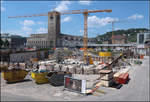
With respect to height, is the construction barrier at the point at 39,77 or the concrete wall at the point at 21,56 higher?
the concrete wall at the point at 21,56

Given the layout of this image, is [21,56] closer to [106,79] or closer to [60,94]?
[60,94]

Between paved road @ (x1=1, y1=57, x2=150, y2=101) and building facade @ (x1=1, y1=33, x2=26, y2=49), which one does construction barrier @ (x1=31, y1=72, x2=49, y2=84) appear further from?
building facade @ (x1=1, y1=33, x2=26, y2=49)

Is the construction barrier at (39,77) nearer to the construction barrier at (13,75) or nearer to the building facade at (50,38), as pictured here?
the construction barrier at (13,75)

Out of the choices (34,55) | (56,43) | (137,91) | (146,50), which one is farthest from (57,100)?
(56,43)

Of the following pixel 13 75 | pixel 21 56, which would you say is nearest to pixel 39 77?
pixel 13 75

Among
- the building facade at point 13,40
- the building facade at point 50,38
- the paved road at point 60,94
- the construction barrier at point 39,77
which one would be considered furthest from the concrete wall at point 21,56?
the building facade at point 50,38

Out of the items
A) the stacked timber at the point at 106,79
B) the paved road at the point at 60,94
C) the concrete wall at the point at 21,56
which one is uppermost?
the concrete wall at the point at 21,56

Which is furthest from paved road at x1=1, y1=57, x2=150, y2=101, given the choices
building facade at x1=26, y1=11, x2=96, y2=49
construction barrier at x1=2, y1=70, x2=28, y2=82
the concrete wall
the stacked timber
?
building facade at x1=26, y1=11, x2=96, y2=49

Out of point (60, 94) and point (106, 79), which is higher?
point (106, 79)

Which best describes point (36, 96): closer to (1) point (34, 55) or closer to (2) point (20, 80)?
(2) point (20, 80)

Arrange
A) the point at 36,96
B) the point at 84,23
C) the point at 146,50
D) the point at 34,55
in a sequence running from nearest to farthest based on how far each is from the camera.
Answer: the point at 36,96 → the point at 34,55 → the point at 84,23 → the point at 146,50

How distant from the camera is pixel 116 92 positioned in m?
12.5

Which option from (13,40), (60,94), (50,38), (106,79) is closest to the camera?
(60,94)

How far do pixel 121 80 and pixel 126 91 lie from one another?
269 centimetres
